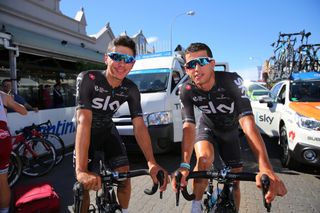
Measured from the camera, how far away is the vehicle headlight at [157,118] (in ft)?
20.5

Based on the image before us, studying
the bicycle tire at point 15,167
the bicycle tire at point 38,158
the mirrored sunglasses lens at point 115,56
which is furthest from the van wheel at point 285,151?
the bicycle tire at point 15,167

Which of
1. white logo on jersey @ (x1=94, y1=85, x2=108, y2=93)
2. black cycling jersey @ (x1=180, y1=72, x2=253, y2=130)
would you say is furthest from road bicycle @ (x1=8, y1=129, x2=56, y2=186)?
black cycling jersey @ (x1=180, y1=72, x2=253, y2=130)

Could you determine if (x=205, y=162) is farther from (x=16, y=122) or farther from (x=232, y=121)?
(x=16, y=122)

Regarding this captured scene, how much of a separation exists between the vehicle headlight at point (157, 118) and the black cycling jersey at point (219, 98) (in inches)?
127

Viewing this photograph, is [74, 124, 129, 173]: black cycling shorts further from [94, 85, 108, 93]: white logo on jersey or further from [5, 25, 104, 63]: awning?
[5, 25, 104, 63]: awning

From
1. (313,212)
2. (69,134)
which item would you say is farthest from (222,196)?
(69,134)

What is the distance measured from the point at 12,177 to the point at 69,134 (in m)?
3.24

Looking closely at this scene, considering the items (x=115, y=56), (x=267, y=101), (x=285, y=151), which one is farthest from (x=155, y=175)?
(x=267, y=101)

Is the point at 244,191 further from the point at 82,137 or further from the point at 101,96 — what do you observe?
the point at 82,137

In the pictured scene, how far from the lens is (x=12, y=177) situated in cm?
550

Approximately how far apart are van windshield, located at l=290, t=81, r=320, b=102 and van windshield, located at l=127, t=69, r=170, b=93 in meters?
2.85

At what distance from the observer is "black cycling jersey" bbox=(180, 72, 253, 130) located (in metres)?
2.79

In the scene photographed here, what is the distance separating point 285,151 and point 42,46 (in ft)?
28.7

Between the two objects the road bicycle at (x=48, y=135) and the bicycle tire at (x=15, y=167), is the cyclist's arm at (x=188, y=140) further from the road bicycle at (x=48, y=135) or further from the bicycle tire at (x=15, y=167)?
the road bicycle at (x=48, y=135)
